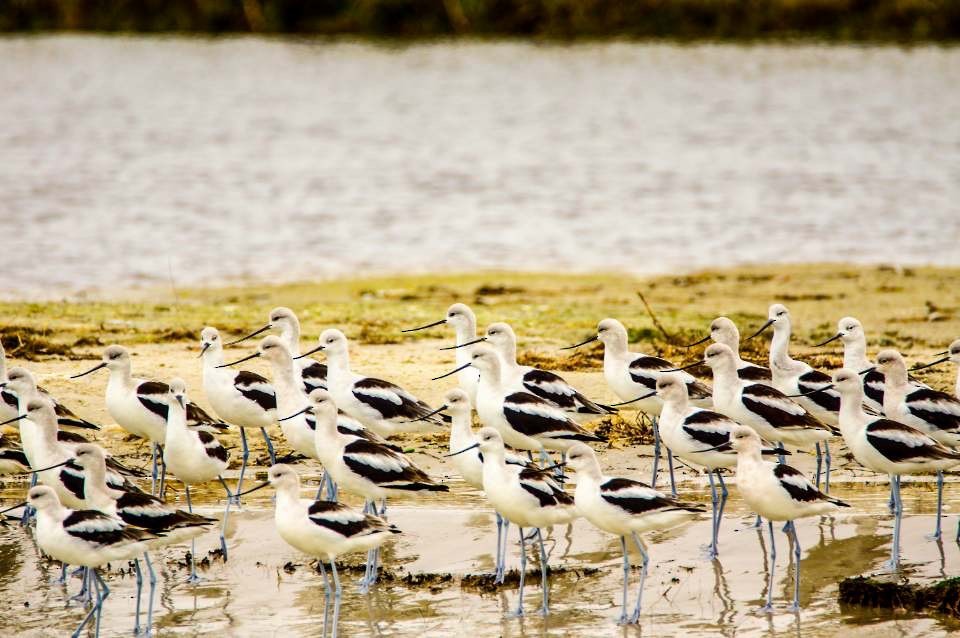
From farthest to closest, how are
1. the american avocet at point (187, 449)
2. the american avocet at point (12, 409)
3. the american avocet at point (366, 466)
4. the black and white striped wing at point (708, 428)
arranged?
the american avocet at point (12, 409), the american avocet at point (187, 449), the black and white striped wing at point (708, 428), the american avocet at point (366, 466)

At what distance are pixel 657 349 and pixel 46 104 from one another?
1223 inches

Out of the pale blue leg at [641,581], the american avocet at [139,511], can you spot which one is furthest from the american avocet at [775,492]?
the american avocet at [139,511]

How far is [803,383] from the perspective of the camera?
33.3ft

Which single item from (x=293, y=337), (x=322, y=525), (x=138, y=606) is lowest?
(x=138, y=606)

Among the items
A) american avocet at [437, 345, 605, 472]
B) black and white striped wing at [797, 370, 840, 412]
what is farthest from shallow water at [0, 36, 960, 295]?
black and white striped wing at [797, 370, 840, 412]

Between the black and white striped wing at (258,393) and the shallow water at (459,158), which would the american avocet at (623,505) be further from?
the shallow water at (459,158)

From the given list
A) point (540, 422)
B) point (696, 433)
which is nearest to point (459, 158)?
point (540, 422)

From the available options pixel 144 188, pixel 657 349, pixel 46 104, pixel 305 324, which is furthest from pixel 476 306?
pixel 46 104

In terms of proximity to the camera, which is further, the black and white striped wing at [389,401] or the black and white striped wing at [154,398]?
the black and white striped wing at [389,401]

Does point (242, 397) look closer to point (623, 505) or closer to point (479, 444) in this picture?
point (479, 444)

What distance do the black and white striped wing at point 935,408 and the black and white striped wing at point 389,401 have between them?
11.3ft

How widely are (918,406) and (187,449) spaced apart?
4.92 metres

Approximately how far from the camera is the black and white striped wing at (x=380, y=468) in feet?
28.1

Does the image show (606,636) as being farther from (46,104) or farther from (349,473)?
(46,104)
